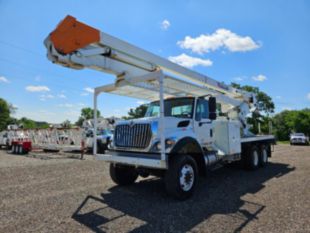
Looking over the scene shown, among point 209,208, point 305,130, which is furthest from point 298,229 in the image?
point 305,130

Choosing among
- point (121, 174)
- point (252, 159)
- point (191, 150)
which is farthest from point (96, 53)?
point (252, 159)

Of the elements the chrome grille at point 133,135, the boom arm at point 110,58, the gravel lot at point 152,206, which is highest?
the boom arm at point 110,58

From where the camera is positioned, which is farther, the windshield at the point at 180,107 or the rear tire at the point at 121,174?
the rear tire at the point at 121,174

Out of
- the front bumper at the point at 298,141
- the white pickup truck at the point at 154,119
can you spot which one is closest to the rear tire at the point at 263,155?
the white pickup truck at the point at 154,119

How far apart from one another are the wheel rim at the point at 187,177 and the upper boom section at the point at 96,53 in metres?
2.68

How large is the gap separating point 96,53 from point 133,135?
6.93ft

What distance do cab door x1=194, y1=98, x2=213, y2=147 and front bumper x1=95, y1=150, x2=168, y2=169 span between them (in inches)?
62.8

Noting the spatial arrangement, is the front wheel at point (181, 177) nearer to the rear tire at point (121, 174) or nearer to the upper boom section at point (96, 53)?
the rear tire at point (121, 174)

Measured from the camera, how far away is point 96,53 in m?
4.69

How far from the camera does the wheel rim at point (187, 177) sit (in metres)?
5.20

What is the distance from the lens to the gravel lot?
3852 millimetres

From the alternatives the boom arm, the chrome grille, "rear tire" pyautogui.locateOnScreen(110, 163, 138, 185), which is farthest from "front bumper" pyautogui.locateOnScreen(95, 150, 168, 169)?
the boom arm

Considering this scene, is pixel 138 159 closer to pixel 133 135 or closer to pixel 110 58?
pixel 133 135

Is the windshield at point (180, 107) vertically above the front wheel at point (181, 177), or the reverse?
the windshield at point (180, 107)
